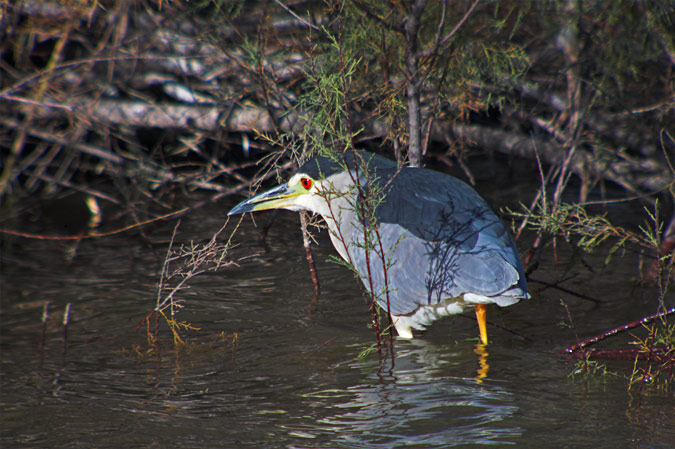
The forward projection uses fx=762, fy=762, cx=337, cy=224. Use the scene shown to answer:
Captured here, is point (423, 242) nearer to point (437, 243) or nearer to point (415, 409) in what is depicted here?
point (437, 243)

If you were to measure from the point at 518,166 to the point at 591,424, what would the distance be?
6.22m

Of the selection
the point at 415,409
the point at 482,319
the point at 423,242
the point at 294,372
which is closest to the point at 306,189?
the point at 423,242

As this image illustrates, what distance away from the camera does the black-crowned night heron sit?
3869mm

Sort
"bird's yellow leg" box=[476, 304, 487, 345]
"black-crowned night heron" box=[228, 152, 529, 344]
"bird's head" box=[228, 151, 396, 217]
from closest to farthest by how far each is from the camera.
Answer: "black-crowned night heron" box=[228, 152, 529, 344]
"bird's yellow leg" box=[476, 304, 487, 345]
"bird's head" box=[228, 151, 396, 217]

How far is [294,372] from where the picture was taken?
3.98 metres

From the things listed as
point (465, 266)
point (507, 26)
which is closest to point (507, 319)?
point (465, 266)

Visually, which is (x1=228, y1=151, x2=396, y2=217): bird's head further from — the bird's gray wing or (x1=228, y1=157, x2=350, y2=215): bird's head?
the bird's gray wing

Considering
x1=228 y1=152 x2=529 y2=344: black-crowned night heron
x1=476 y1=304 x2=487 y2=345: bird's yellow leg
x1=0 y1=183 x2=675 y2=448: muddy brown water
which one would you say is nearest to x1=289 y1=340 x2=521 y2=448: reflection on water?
x1=0 y1=183 x2=675 y2=448: muddy brown water

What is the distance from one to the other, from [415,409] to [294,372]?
0.79 meters

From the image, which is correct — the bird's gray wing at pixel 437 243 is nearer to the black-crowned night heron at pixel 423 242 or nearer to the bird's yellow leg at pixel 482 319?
the black-crowned night heron at pixel 423 242

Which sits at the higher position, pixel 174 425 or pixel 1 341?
pixel 1 341

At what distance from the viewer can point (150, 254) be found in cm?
640

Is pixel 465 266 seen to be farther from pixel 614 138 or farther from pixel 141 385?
pixel 614 138

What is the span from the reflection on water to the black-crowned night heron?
13.9 inches
